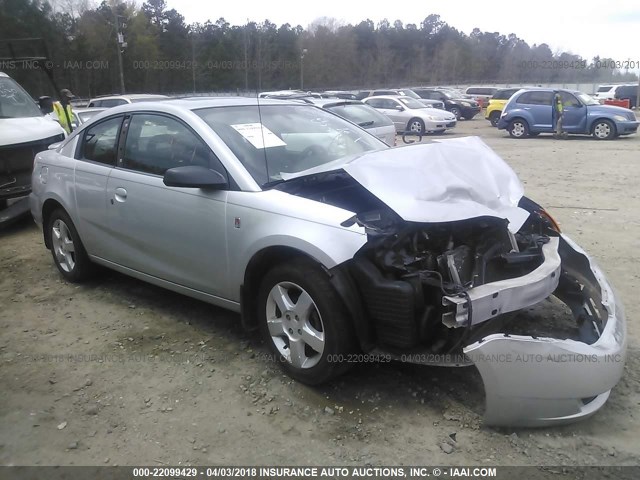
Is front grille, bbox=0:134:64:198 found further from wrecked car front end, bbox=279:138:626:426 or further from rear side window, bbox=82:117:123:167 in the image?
wrecked car front end, bbox=279:138:626:426

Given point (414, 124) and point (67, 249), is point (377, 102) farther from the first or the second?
point (67, 249)

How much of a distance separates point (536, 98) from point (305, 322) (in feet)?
59.9

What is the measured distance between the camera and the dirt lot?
2711mm

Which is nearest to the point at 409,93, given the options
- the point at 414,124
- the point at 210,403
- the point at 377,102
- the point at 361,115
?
the point at 377,102

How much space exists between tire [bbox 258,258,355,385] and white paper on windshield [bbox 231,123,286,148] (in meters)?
0.97

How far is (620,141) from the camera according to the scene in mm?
16891

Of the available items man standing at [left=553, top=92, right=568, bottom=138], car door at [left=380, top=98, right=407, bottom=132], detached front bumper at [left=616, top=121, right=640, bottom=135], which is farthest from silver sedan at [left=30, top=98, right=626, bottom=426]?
car door at [left=380, top=98, right=407, bottom=132]

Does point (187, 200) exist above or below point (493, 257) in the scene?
above

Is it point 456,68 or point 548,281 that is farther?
point 456,68

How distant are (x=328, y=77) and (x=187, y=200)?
151 ft

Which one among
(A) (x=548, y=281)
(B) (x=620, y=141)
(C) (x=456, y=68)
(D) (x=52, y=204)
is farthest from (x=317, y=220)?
(C) (x=456, y=68)

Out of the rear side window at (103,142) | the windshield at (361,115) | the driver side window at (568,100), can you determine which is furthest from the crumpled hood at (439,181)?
the driver side window at (568,100)

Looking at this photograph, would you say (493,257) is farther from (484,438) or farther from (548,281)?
(484,438)

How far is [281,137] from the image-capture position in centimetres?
392
